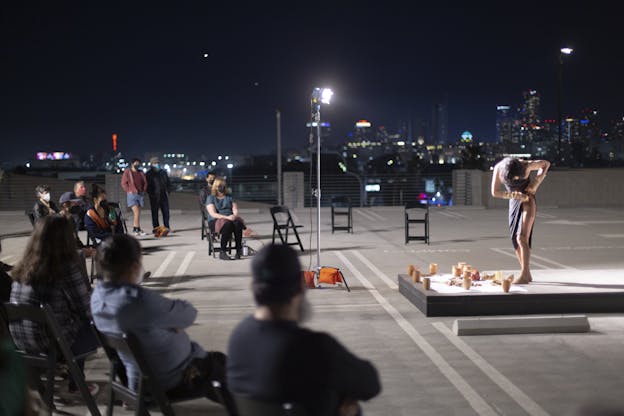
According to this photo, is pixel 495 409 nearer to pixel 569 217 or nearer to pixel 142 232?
pixel 142 232

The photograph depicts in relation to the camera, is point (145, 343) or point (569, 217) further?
point (569, 217)

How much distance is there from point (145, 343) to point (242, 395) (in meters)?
1.47

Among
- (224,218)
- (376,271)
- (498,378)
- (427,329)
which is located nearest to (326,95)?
(376,271)

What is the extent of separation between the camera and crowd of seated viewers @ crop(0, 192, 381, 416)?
2840mm

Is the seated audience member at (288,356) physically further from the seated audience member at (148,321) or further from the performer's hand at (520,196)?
the performer's hand at (520,196)

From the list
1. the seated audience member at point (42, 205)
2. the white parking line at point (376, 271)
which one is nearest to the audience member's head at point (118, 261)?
the white parking line at point (376, 271)

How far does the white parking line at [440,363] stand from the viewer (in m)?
5.16

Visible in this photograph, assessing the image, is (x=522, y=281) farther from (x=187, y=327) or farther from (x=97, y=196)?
(x=97, y=196)

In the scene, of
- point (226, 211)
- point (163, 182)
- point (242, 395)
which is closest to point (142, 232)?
point (163, 182)

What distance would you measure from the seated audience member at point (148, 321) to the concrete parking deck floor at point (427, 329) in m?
0.89

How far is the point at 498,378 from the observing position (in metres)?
5.78

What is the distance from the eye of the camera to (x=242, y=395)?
2951 mm

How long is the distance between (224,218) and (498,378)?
758cm

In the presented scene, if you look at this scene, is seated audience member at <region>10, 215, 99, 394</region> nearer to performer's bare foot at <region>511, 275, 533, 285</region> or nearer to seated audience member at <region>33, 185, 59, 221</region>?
performer's bare foot at <region>511, 275, 533, 285</region>
